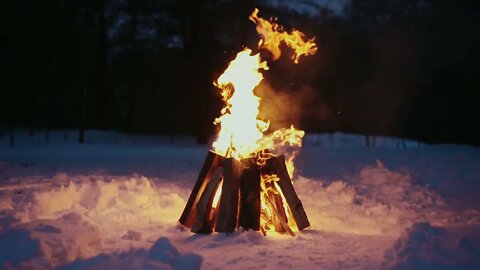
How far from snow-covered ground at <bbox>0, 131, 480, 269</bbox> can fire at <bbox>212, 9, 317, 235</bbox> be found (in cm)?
63

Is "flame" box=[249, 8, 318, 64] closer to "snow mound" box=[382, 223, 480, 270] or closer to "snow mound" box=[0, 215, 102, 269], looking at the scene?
"snow mound" box=[382, 223, 480, 270]

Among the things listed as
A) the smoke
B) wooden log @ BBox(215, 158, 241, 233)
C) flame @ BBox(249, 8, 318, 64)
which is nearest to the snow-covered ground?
wooden log @ BBox(215, 158, 241, 233)

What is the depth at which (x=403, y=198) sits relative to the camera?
8.62m

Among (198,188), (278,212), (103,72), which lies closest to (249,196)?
(278,212)

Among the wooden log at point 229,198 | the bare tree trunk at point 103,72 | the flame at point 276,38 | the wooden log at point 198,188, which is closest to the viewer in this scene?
the wooden log at point 229,198

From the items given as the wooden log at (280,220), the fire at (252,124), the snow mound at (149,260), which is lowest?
the snow mound at (149,260)

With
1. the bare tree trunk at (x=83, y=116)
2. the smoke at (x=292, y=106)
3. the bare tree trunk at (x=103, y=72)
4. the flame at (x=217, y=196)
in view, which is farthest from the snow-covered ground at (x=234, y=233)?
the bare tree trunk at (x=103, y=72)

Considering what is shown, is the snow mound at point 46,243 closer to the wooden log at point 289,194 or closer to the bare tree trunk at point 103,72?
the wooden log at point 289,194

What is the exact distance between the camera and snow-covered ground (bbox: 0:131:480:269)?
4402 millimetres

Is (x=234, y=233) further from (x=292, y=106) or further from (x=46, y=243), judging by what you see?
(x=292, y=106)

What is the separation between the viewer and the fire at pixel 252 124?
621cm

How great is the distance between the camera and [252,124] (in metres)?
6.66

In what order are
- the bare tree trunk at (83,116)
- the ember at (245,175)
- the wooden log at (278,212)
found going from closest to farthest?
the ember at (245,175) < the wooden log at (278,212) < the bare tree trunk at (83,116)

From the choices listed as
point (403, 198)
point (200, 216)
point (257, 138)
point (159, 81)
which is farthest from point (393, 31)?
point (200, 216)
